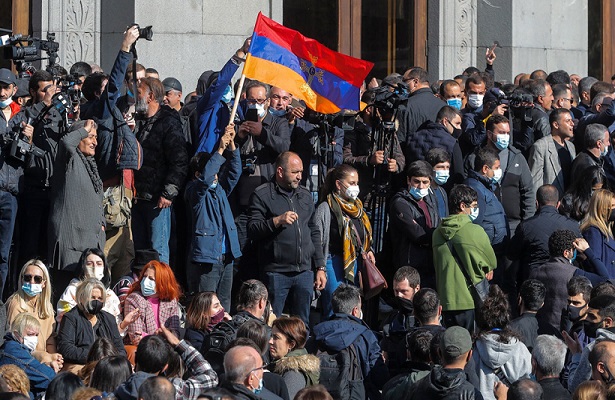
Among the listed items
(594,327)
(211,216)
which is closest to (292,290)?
(211,216)

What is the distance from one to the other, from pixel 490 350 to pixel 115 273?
424 cm

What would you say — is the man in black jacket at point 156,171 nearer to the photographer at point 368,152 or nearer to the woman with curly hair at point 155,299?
the woman with curly hair at point 155,299

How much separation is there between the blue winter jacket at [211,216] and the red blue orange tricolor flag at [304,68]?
1.07 meters

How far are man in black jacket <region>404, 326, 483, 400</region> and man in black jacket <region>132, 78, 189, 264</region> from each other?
13.5 ft

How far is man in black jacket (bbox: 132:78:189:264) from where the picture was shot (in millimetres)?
13445

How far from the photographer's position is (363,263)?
13586 millimetres

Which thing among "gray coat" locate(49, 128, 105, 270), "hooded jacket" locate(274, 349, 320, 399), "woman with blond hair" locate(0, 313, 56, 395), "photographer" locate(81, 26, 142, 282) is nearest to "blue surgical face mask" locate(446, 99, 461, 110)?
"photographer" locate(81, 26, 142, 282)

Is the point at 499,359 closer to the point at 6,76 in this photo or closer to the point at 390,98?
the point at 390,98

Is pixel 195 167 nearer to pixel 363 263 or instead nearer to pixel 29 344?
pixel 363 263

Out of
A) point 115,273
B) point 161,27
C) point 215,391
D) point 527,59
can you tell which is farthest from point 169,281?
point 527,59

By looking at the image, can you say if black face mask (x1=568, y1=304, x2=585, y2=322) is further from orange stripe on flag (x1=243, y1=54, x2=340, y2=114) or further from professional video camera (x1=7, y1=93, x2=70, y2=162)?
professional video camera (x1=7, y1=93, x2=70, y2=162)

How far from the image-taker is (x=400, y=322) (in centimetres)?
1174

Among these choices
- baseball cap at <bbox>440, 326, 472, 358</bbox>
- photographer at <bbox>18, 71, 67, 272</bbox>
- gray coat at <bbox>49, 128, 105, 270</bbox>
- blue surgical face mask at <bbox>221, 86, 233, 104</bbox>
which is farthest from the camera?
blue surgical face mask at <bbox>221, 86, 233, 104</bbox>

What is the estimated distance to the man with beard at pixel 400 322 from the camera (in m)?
11.2
